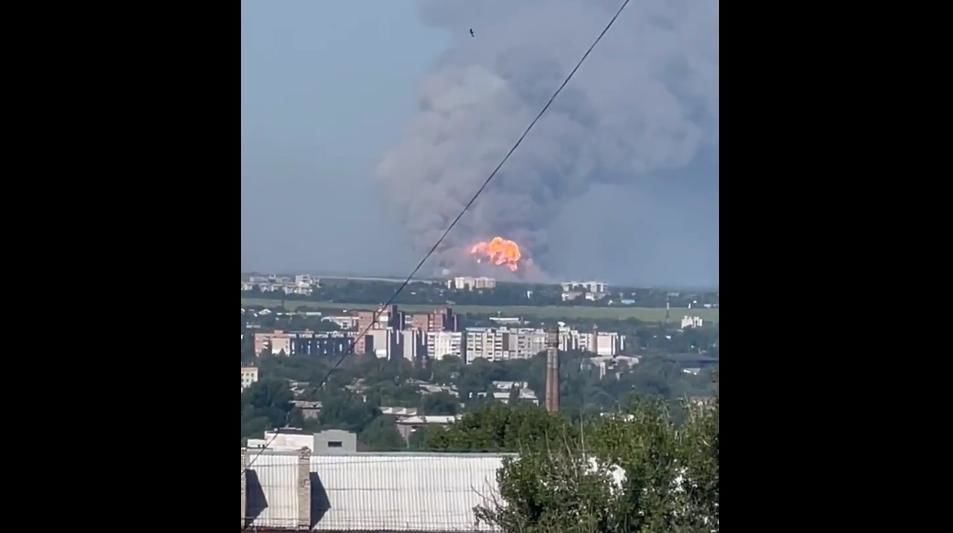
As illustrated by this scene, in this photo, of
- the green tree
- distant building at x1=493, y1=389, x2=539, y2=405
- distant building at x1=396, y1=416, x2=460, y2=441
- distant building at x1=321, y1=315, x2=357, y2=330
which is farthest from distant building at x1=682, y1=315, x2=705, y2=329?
distant building at x1=321, y1=315, x2=357, y2=330

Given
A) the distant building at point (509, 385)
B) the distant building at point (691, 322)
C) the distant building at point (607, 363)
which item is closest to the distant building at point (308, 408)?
the distant building at point (509, 385)

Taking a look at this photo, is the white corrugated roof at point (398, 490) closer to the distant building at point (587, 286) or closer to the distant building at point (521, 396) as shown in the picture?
the distant building at point (521, 396)

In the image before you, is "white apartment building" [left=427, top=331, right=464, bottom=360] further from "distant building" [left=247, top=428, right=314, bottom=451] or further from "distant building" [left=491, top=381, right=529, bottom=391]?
"distant building" [left=247, top=428, right=314, bottom=451]

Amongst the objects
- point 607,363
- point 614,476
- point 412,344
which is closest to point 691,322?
point 607,363

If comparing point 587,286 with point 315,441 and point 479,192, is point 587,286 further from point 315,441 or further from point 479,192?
point 315,441
